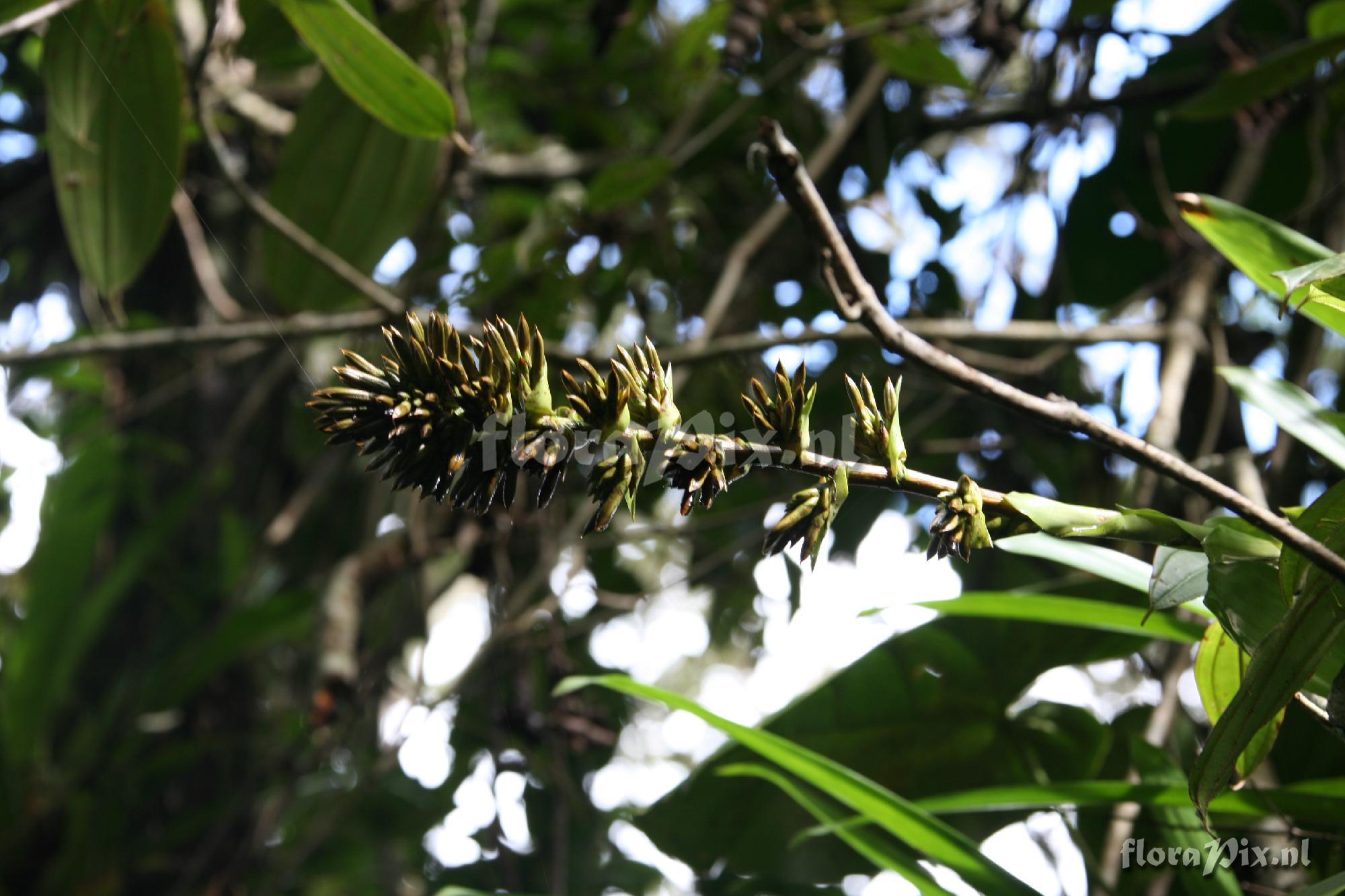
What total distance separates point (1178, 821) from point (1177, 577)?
29 centimetres

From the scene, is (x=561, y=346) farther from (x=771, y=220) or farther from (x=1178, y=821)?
(x=1178, y=821)

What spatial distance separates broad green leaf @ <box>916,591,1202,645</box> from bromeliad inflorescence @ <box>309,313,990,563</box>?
0.26 meters

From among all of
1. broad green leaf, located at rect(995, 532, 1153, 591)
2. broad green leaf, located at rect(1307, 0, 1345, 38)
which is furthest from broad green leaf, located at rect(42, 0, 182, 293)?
broad green leaf, located at rect(1307, 0, 1345, 38)

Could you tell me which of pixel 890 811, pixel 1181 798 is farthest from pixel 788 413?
pixel 1181 798

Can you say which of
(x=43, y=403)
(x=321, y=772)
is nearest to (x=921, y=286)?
(x=321, y=772)

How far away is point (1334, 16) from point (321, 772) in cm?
163

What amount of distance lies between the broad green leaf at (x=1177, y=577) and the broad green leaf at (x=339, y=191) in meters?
0.78

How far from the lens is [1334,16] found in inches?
31.3

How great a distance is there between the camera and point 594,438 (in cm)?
28

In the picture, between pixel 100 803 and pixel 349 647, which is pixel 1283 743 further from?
pixel 100 803

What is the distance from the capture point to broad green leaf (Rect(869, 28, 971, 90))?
39.7 inches

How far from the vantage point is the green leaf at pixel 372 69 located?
1.96ft

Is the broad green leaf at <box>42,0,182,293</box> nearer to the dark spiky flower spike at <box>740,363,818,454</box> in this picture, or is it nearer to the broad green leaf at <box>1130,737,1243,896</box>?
the dark spiky flower spike at <box>740,363,818,454</box>

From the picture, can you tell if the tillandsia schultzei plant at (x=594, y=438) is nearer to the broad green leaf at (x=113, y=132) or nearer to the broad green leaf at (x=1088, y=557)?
the broad green leaf at (x=1088, y=557)
